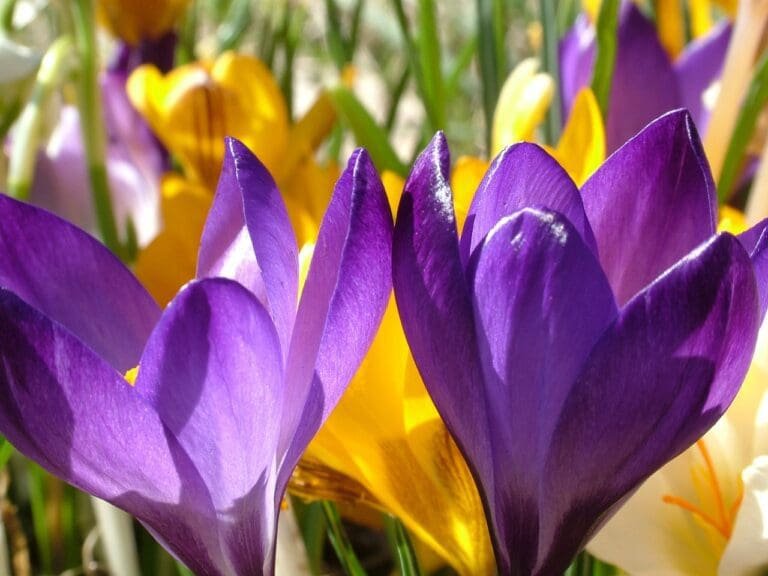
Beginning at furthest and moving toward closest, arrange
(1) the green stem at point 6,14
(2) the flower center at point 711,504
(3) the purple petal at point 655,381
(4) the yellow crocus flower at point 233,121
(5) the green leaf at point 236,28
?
(5) the green leaf at point 236,28 < (4) the yellow crocus flower at point 233,121 < (1) the green stem at point 6,14 < (2) the flower center at point 711,504 < (3) the purple petal at point 655,381

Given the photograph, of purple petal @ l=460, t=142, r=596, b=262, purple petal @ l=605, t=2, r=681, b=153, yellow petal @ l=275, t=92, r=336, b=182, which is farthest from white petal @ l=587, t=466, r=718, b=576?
yellow petal @ l=275, t=92, r=336, b=182

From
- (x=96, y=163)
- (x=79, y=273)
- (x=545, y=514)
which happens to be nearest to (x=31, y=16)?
(x=96, y=163)

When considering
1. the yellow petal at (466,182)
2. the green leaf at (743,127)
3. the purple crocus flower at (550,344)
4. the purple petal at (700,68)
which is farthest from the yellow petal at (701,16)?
the purple crocus flower at (550,344)

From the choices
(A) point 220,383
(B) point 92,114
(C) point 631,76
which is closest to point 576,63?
(C) point 631,76

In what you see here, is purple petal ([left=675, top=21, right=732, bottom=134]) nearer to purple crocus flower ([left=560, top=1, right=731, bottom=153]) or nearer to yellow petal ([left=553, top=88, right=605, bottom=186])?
purple crocus flower ([left=560, top=1, right=731, bottom=153])

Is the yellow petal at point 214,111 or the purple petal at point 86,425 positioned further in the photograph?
the yellow petal at point 214,111

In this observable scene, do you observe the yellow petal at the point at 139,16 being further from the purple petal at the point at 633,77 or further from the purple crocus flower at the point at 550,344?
the purple crocus flower at the point at 550,344
